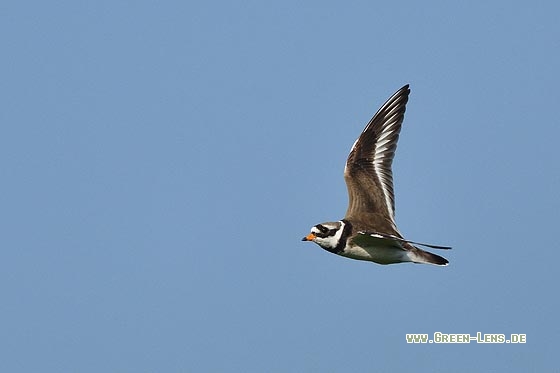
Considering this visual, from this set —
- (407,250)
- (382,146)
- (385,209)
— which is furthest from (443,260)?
(382,146)

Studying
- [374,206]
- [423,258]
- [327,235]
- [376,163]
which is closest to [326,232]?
[327,235]

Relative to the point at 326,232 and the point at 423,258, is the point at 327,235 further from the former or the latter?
the point at 423,258

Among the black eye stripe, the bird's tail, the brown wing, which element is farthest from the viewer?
the brown wing

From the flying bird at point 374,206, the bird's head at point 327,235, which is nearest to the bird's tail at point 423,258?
the flying bird at point 374,206

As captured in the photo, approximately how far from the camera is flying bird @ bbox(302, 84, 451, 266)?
17062mm

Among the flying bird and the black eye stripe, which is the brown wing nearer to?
the flying bird

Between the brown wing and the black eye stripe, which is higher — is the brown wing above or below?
above

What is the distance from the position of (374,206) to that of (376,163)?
5.00 feet

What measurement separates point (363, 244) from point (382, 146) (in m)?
3.87

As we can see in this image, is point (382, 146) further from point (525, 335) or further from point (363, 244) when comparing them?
point (525, 335)

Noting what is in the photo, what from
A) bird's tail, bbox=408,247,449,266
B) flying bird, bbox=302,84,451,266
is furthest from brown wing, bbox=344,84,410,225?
bird's tail, bbox=408,247,449,266

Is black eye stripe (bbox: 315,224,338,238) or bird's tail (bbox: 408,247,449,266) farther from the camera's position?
bird's tail (bbox: 408,247,449,266)

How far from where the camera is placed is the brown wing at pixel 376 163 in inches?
746

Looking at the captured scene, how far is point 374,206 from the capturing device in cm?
1886
